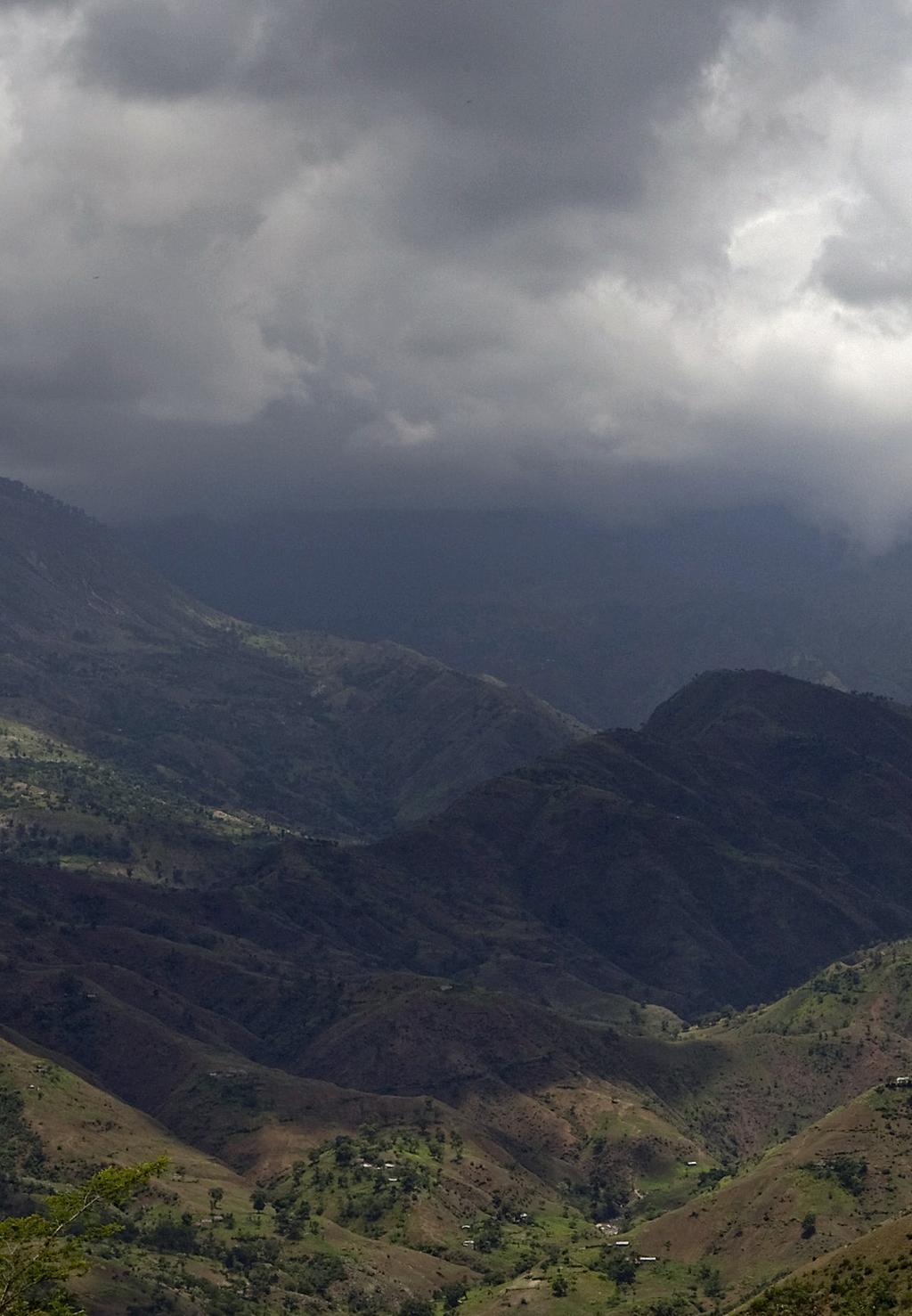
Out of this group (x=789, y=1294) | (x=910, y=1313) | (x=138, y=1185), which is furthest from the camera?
(x=789, y=1294)

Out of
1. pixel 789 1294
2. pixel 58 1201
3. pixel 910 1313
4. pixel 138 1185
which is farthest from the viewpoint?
pixel 789 1294

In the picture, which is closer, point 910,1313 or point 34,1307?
point 34,1307

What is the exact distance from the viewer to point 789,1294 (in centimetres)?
15062

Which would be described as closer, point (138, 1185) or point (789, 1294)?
point (138, 1185)

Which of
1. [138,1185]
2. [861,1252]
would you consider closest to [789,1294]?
[861,1252]

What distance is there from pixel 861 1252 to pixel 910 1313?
72.0ft

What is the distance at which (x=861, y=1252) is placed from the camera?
159250 millimetres

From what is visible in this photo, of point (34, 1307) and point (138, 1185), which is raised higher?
point (138, 1185)

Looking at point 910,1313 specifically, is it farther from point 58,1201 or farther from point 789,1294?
point 58,1201

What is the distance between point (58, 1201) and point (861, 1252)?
3270 inches

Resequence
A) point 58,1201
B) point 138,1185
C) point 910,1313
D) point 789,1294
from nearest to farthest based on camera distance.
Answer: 1. point 58,1201
2. point 138,1185
3. point 910,1313
4. point 789,1294

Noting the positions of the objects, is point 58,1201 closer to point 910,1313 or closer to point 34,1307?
point 34,1307

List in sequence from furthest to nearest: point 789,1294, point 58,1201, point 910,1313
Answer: point 789,1294, point 910,1313, point 58,1201

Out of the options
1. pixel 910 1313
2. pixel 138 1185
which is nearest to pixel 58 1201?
pixel 138 1185
